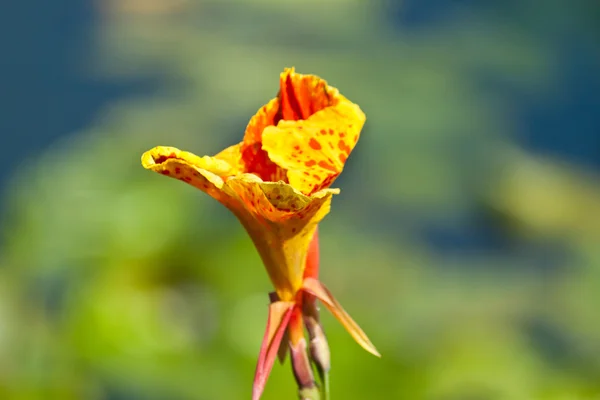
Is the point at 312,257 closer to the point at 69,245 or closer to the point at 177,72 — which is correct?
the point at 69,245

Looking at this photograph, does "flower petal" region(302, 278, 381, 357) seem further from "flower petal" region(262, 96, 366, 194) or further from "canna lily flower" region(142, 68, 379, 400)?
"flower petal" region(262, 96, 366, 194)

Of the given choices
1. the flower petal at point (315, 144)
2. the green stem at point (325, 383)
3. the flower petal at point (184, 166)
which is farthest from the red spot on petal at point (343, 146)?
the green stem at point (325, 383)

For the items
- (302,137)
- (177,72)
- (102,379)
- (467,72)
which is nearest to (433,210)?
(467,72)

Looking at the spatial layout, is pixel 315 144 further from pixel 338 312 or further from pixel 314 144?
pixel 338 312

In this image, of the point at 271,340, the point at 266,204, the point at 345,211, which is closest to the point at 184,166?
the point at 266,204

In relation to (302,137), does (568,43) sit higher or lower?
higher

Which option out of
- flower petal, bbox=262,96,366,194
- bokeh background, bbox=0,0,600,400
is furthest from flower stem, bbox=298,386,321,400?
bokeh background, bbox=0,0,600,400
